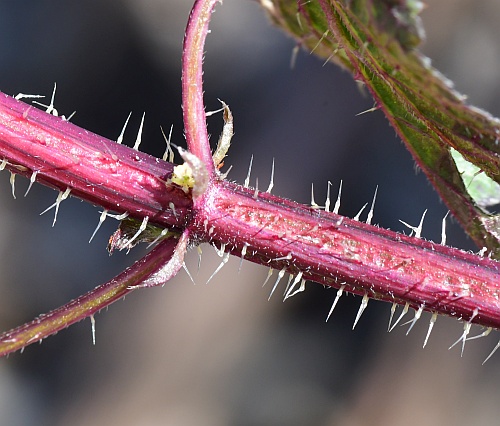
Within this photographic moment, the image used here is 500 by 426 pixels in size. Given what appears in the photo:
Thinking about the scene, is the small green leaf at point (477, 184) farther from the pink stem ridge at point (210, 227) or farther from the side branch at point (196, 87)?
the side branch at point (196, 87)

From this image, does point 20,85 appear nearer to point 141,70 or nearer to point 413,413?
point 141,70

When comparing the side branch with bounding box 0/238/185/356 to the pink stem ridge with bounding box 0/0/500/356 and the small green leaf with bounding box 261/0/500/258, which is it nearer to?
the pink stem ridge with bounding box 0/0/500/356

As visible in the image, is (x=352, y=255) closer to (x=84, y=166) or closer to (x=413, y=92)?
(x=413, y=92)

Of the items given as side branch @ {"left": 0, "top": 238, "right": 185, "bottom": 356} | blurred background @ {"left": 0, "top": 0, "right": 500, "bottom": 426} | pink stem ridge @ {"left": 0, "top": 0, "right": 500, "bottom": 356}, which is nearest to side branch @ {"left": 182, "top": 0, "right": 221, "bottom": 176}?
pink stem ridge @ {"left": 0, "top": 0, "right": 500, "bottom": 356}

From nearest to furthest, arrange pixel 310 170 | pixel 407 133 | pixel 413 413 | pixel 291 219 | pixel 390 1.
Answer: pixel 390 1, pixel 291 219, pixel 407 133, pixel 413 413, pixel 310 170

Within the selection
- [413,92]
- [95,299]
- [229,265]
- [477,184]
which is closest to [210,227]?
[95,299]

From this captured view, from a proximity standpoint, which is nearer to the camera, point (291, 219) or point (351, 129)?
point (291, 219)

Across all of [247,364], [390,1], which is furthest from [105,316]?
[390,1]
